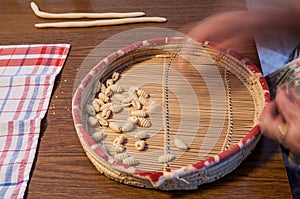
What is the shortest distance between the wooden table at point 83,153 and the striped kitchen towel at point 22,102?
16 millimetres

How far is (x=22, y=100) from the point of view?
2.57 ft

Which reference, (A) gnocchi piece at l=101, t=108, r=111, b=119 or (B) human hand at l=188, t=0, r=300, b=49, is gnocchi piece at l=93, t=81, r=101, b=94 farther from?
(B) human hand at l=188, t=0, r=300, b=49

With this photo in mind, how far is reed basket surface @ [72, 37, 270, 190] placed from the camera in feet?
1.94

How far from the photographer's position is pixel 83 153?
2.19ft

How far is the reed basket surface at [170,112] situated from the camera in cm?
59

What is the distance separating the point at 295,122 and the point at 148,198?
24cm

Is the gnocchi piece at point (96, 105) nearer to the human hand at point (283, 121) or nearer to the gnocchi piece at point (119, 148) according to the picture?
the gnocchi piece at point (119, 148)

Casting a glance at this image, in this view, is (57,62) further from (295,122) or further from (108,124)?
(295,122)

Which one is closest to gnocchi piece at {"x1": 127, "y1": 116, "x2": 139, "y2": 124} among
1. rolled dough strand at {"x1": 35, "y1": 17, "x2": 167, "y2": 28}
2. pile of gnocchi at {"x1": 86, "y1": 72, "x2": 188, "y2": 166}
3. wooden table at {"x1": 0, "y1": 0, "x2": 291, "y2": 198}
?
pile of gnocchi at {"x1": 86, "y1": 72, "x2": 188, "y2": 166}

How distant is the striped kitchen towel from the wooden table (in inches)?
0.6

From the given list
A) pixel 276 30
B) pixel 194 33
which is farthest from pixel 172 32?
pixel 276 30

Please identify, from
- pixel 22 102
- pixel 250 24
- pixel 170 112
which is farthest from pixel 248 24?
pixel 22 102

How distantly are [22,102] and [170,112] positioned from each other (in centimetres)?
30

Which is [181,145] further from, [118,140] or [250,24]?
[250,24]
